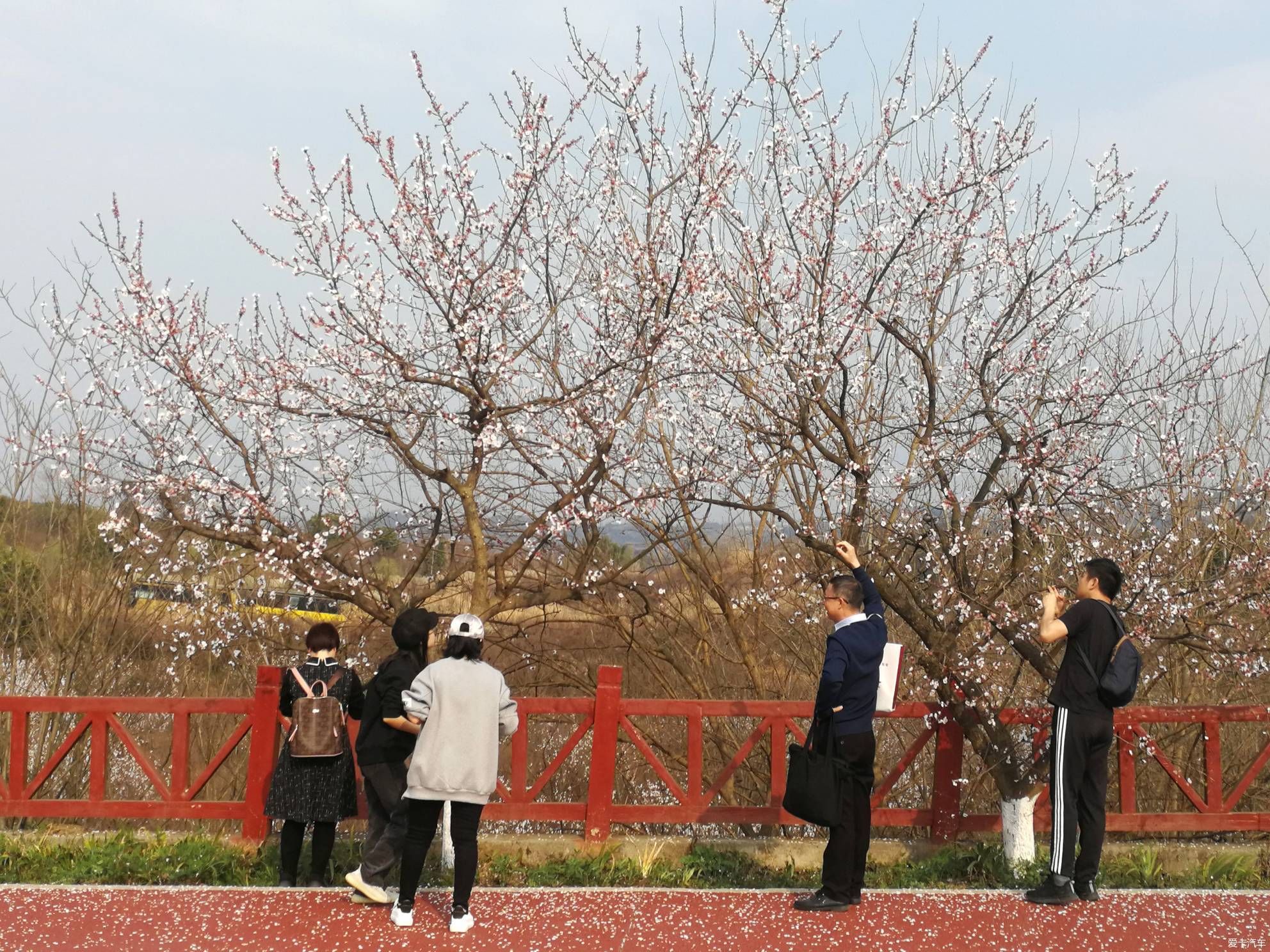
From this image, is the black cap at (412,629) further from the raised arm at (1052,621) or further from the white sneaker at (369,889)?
the raised arm at (1052,621)

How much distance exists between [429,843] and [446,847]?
4.29 feet

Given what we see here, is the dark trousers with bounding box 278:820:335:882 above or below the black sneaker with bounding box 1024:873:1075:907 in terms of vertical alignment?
below

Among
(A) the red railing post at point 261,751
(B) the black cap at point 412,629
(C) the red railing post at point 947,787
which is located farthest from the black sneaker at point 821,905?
(A) the red railing post at point 261,751

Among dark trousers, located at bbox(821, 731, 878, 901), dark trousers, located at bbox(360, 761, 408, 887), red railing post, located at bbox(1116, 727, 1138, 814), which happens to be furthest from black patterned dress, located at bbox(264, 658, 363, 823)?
red railing post, located at bbox(1116, 727, 1138, 814)

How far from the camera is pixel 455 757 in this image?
5.19 metres

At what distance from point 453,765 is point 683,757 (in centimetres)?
609

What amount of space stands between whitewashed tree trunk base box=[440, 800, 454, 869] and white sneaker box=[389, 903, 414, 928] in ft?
3.55

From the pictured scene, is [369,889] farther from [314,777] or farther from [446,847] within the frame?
[446,847]

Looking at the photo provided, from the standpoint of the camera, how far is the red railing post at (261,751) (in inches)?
264

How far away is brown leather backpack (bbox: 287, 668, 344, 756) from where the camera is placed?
5918 mm

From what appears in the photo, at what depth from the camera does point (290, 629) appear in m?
10.9

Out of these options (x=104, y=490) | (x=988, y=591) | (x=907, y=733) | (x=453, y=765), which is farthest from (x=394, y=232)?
(x=907, y=733)

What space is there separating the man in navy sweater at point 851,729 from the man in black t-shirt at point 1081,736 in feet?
2.91

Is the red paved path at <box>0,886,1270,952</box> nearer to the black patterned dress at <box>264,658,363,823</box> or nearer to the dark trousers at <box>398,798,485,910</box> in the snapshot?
the dark trousers at <box>398,798,485,910</box>
